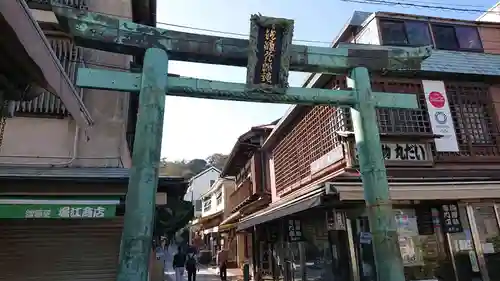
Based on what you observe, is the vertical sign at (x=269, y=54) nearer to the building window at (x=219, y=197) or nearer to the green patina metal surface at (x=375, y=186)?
the green patina metal surface at (x=375, y=186)

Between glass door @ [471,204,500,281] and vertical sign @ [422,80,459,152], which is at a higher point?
vertical sign @ [422,80,459,152]

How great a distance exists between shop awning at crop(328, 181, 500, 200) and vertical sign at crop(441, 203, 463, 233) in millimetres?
952

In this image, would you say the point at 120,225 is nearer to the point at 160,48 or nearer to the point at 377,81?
the point at 160,48

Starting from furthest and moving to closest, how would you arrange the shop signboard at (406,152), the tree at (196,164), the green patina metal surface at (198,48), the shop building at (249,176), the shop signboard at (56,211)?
the tree at (196,164) → the shop building at (249,176) → the shop signboard at (406,152) → the green patina metal surface at (198,48) → the shop signboard at (56,211)

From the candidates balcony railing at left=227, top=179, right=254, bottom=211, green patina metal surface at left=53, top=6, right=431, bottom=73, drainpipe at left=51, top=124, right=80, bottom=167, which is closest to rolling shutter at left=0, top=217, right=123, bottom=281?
drainpipe at left=51, top=124, right=80, bottom=167

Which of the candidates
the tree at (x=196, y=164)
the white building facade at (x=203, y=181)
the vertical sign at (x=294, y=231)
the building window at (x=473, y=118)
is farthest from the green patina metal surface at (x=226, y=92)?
the tree at (x=196, y=164)

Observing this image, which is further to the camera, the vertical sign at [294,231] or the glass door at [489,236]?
the vertical sign at [294,231]

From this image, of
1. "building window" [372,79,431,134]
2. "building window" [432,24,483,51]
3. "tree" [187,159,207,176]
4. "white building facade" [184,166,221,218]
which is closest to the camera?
"building window" [372,79,431,134]

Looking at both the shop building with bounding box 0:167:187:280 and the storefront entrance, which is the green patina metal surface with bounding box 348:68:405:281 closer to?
the storefront entrance

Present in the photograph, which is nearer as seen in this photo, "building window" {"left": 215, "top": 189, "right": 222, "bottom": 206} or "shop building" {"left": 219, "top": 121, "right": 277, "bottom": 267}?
"shop building" {"left": 219, "top": 121, "right": 277, "bottom": 267}

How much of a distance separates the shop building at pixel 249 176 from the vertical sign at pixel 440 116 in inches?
343

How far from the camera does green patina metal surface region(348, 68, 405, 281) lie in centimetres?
650

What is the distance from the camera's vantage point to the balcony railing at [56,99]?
27.2 ft

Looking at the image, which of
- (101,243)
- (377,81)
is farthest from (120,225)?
(377,81)
